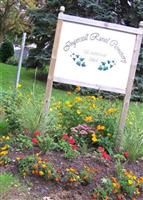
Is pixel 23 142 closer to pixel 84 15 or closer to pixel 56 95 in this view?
pixel 56 95

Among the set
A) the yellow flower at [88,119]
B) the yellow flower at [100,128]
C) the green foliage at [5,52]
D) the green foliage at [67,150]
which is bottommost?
the green foliage at [67,150]

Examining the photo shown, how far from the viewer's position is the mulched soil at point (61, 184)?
4363 mm

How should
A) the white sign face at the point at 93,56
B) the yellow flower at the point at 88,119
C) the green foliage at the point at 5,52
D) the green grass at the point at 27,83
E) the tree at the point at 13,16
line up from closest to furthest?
1. the yellow flower at the point at 88,119
2. the white sign face at the point at 93,56
3. the green grass at the point at 27,83
4. the green foliage at the point at 5,52
5. the tree at the point at 13,16

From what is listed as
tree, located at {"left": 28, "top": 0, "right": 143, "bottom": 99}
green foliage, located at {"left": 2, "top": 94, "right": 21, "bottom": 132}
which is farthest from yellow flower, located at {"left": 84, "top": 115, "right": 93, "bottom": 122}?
tree, located at {"left": 28, "top": 0, "right": 143, "bottom": 99}

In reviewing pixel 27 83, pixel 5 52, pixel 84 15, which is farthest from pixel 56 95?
pixel 5 52

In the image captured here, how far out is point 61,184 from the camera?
4586 millimetres

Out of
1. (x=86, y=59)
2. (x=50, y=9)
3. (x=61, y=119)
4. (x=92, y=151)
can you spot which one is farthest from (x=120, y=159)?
(x=50, y=9)

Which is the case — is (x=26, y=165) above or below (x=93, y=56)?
below

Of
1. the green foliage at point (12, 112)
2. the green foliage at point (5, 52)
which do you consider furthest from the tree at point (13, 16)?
the green foliage at point (12, 112)

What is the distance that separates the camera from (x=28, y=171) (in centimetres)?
460

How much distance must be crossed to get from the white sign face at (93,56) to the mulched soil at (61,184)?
1145 millimetres

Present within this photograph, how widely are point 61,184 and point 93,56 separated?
2.05 meters

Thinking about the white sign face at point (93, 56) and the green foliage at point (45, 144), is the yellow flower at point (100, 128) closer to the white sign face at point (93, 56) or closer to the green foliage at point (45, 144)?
the white sign face at point (93, 56)

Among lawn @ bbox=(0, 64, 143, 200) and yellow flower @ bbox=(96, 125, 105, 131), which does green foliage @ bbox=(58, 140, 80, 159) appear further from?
yellow flower @ bbox=(96, 125, 105, 131)
